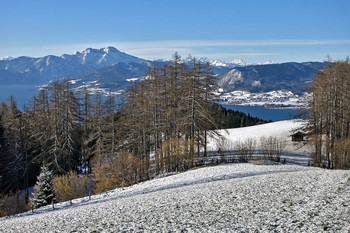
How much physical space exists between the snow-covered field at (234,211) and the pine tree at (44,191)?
9.43 metres

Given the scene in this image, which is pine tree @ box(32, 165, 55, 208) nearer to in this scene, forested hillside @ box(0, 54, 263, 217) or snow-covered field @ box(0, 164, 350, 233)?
forested hillside @ box(0, 54, 263, 217)

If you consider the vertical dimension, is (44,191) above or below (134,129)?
below

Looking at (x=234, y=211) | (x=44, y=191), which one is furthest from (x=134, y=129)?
(x=234, y=211)

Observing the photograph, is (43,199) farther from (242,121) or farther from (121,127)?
(242,121)

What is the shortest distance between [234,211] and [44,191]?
2017cm

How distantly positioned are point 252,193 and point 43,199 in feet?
64.4

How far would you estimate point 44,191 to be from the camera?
26734 mm

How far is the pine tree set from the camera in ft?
86.2

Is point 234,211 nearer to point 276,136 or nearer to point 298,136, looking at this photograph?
point 298,136

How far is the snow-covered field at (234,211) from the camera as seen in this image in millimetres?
11812

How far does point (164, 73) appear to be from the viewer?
115ft

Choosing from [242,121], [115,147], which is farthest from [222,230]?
[242,121]

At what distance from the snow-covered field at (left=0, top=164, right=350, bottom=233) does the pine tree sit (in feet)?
A: 30.9

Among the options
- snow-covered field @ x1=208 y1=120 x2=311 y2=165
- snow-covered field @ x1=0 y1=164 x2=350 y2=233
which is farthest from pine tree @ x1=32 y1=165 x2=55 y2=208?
snow-covered field @ x1=208 y1=120 x2=311 y2=165
